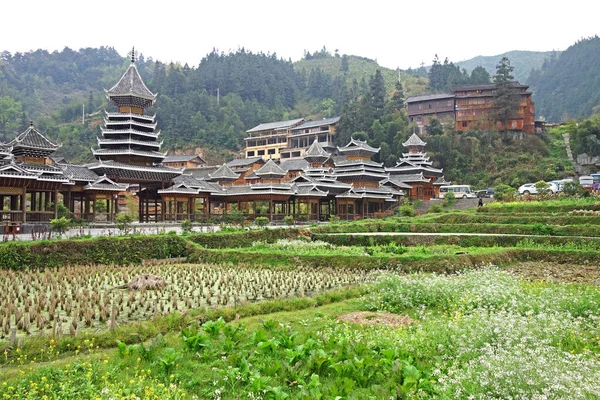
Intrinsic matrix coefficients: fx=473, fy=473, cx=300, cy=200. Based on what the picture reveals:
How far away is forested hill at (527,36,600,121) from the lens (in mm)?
114812

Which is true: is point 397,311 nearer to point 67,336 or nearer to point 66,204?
point 67,336

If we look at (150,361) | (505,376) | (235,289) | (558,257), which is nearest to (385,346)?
(505,376)

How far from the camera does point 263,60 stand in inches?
5728

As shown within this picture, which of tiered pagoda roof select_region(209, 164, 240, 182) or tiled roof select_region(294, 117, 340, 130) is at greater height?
tiled roof select_region(294, 117, 340, 130)

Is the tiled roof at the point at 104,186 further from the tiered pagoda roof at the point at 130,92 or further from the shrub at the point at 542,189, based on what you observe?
the shrub at the point at 542,189

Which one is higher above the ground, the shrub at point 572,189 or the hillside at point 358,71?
the hillside at point 358,71

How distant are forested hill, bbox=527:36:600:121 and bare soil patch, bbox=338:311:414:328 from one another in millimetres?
112270

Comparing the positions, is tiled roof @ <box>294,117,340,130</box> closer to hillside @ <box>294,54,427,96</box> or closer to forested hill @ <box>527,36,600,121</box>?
hillside @ <box>294,54,427,96</box>

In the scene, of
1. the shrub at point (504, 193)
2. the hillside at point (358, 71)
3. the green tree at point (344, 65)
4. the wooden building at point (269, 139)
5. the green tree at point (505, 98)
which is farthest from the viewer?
the green tree at point (344, 65)

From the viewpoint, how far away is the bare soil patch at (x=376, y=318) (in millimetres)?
11549

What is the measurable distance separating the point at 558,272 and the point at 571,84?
5101 inches

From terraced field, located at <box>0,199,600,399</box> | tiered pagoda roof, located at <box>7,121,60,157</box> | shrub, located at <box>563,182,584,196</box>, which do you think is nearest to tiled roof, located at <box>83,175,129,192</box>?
tiered pagoda roof, located at <box>7,121,60,157</box>

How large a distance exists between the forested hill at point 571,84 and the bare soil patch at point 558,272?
3971 inches

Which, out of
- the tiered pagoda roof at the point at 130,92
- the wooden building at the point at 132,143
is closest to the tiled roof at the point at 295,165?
the wooden building at the point at 132,143
